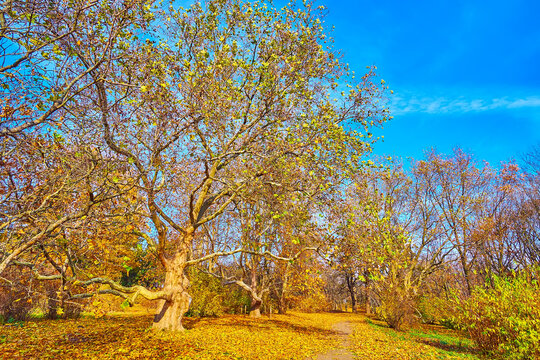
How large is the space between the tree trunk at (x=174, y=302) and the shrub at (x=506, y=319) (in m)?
11.1

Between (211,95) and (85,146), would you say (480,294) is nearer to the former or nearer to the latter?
(211,95)

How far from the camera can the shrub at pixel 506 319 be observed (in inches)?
301

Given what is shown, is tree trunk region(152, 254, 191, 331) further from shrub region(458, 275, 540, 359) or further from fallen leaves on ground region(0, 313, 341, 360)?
shrub region(458, 275, 540, 359)

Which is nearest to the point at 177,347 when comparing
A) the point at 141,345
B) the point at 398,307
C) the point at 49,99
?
the point at 141,345

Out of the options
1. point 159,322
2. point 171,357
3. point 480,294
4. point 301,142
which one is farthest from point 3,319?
point 480,294

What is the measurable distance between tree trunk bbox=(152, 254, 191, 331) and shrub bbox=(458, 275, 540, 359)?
11.1 m

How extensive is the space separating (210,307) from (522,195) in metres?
25.7

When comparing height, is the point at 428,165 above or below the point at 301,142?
above

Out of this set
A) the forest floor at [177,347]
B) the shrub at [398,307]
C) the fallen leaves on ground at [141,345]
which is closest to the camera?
the fallen leaves on ground at [141,345]

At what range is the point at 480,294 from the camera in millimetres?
10133

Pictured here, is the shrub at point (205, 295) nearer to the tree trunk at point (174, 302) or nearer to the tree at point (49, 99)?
the tree trunk at point (174, 302)

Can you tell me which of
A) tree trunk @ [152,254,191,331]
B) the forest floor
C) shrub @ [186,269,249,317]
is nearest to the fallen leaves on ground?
the forest floor

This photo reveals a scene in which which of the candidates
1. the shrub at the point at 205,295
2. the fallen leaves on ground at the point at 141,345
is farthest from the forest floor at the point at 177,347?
the shrub at the point at 205,295

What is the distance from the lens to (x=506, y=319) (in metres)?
8.48
